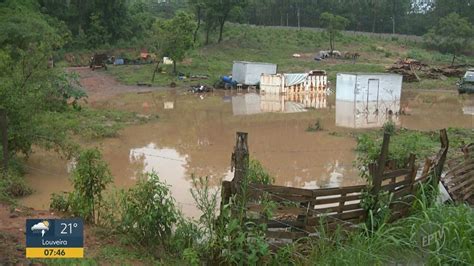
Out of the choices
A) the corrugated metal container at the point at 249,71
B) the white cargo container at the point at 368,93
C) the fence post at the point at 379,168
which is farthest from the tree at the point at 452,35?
the fence post at the point at 379,168

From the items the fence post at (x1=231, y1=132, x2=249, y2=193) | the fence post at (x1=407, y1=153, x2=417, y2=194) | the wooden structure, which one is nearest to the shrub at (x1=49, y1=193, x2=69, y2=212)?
the fence post at (x1=231, y1=132, x2=249, y2=193)

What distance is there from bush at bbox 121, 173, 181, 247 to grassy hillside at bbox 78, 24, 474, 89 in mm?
29826

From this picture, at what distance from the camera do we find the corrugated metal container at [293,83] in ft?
116

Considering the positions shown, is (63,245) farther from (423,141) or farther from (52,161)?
(423,141)

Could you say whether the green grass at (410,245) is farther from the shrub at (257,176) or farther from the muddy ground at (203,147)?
the muddy ground at (203,147)

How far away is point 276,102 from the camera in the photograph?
31.0 m

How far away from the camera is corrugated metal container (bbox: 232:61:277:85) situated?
3741cm

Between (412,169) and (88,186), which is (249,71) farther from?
(412,169)

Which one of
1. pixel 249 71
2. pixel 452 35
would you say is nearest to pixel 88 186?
pixel 249 71

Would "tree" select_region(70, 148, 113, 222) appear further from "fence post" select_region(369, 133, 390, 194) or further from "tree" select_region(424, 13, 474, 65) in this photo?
"tree" select_region(424, 13, 474, 65)

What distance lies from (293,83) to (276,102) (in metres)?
5.25

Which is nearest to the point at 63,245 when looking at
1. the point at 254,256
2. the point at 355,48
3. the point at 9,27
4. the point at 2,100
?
the point at 254,256

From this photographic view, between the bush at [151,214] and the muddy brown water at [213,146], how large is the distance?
283cm
